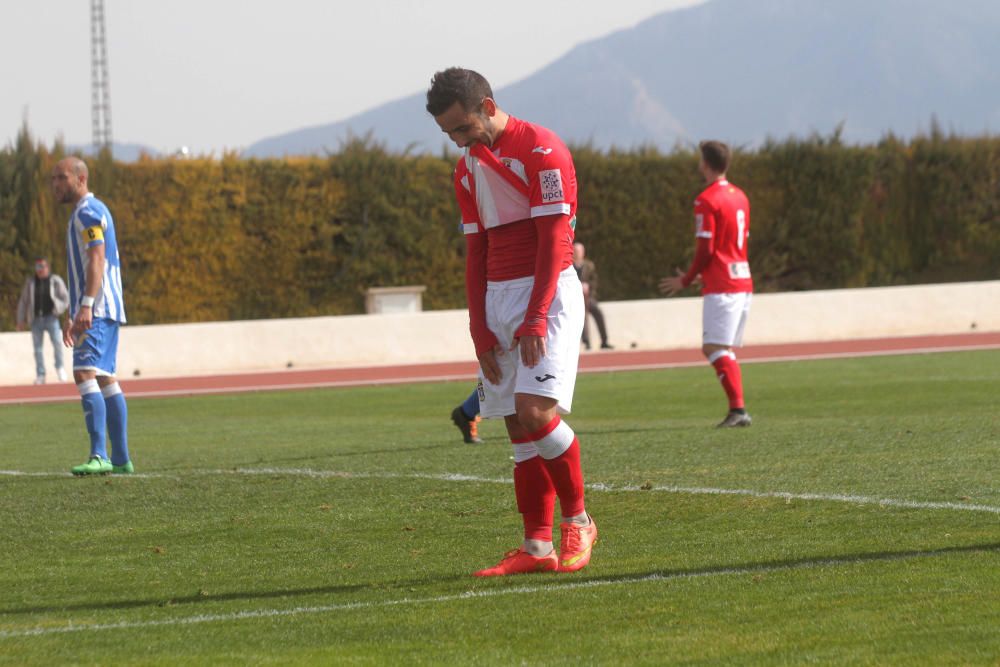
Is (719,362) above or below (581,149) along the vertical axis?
below

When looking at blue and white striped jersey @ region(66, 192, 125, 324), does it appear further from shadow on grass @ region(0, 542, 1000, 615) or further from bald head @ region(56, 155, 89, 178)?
shadow on grass @ region(0, 542, 1000, 615)

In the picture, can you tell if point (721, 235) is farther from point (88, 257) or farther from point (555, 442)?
point (555, 442)

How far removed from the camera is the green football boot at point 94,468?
10.6 metres

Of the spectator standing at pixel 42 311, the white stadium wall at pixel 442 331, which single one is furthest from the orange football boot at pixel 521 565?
the white stadium wall at pixel 442 331

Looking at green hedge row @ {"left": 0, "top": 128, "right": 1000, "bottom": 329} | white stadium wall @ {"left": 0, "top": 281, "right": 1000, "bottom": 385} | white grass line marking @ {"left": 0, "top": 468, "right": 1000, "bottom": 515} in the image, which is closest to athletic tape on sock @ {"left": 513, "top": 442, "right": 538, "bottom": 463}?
white grass line marking @ {"left": 0, "top": 468, "right": 1000, "bottom": 515}

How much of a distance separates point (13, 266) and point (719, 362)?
18802 mm

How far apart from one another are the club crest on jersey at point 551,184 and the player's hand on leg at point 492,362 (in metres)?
0.64

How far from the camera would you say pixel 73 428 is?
16.1m

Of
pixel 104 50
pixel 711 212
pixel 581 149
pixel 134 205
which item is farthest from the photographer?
pixel 104 50

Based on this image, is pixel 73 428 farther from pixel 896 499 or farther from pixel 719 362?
pixel 896 499

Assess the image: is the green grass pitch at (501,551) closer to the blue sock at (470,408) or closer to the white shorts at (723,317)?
the blue sock at (470,408)

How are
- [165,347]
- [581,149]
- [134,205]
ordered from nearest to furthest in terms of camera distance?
[165,347] → [134,205] → [581,149]

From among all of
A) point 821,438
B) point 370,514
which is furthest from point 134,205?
point 370,514

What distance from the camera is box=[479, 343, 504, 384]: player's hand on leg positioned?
6453mm
